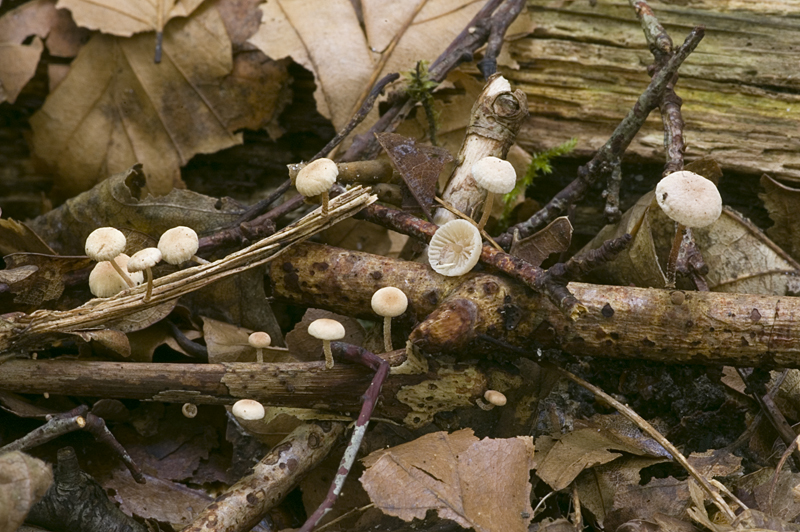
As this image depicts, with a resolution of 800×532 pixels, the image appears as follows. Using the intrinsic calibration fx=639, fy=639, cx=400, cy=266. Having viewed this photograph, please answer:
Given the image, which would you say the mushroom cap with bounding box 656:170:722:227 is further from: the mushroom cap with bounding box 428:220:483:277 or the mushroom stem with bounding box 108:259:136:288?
the mushroom stem with bounding box 108:259:136:288

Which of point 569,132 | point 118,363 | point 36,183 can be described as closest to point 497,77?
point 569,132

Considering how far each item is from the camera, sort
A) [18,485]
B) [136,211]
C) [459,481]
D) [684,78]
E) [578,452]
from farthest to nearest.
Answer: [684,78] < [136,211] < [578,452] < [459,481] < [18,485]

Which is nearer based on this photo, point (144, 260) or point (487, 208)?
point (144, 260)

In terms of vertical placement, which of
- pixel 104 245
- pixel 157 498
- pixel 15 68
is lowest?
pixel 157 498

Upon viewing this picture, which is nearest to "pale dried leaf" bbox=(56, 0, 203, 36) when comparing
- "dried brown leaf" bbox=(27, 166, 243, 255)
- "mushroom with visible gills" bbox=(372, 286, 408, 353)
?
"dried brown leaf" bbox=(27, 166, 243, 255)

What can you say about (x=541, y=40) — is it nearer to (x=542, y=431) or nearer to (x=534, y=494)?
(x=542, y=431)

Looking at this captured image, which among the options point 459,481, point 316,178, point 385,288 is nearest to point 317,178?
point 316,178

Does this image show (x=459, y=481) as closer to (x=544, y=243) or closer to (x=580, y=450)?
(x=580, y=450)
